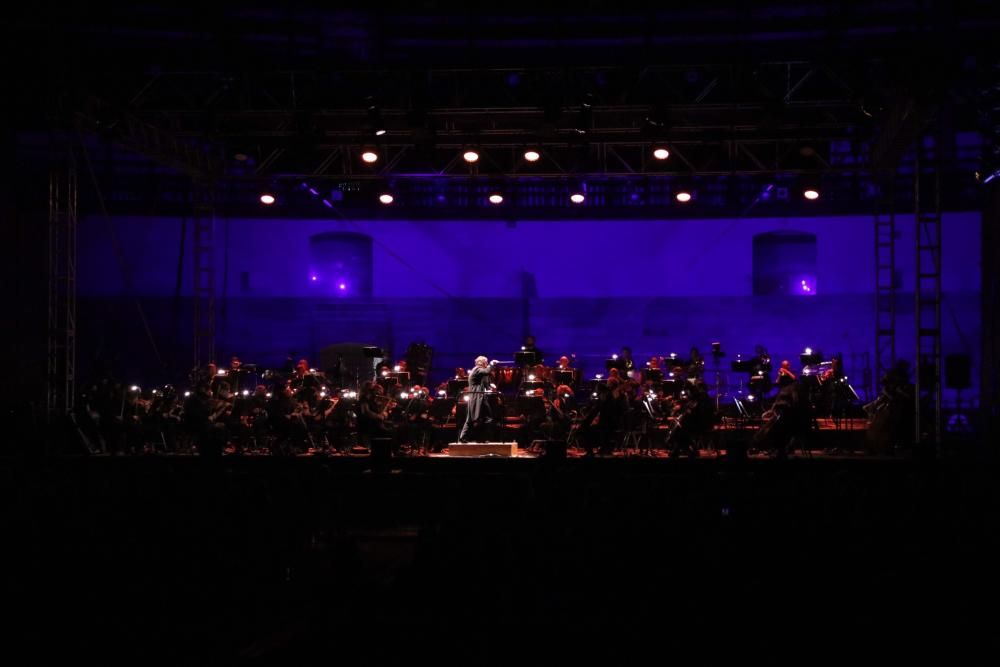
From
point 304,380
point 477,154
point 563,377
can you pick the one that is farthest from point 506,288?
point 304,380

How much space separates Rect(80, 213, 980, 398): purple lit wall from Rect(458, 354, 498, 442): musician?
641cm

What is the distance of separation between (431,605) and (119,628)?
1.96 meters

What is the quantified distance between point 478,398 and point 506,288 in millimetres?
7167

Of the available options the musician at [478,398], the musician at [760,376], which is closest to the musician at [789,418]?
the musician at [760,376]

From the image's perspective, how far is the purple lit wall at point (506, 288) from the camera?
22.0 m

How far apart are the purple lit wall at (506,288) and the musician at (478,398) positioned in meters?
6.41

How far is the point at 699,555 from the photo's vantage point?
5.31m

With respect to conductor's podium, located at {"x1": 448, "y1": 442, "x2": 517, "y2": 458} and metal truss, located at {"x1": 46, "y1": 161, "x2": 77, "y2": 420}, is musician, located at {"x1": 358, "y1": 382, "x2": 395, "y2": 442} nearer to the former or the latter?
conductor's podium, located at {"x1": 448, "y1": 442, "x2": 517, "y2": 458}

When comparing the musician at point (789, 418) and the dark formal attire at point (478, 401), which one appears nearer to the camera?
the musician at point (789, 418)

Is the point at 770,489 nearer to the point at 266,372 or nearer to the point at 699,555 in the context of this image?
the point at 699,555

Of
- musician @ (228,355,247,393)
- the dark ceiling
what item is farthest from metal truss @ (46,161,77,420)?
musician @ (228,355,247,393)

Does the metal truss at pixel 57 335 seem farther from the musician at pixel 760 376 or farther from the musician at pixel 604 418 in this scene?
the musician at pixel 760 376

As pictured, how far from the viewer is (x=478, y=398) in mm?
16312

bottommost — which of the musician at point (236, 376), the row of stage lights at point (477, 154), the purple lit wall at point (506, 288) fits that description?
the musician at point (236, 376)
